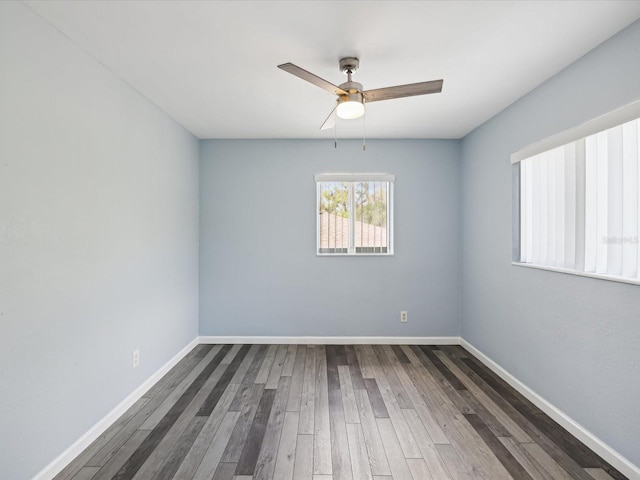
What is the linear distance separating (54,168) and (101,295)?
0.88m

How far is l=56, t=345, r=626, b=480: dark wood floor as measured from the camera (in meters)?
1.93

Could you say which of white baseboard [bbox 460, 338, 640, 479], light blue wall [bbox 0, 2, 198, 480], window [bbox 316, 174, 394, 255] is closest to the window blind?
white baseboard [bbox 460, 338, 640, 479]

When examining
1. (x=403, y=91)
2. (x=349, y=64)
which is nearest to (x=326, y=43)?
(x=349, y=64)

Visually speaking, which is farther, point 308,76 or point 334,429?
point 334,429

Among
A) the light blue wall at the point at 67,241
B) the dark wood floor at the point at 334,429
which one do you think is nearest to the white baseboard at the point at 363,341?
the dark wood floor at the point at 334,429

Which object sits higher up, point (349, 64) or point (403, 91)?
point (349, 64)

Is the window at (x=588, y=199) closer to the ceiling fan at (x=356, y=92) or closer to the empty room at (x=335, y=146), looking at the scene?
the empty room at (x=335, y=146)

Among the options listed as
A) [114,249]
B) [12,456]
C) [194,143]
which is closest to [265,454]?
[12,456]

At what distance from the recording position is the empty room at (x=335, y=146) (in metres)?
1.78

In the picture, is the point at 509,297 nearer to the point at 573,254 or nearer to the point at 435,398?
the point at 573,254

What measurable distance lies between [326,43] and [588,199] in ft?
6.42

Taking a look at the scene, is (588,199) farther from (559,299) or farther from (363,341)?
(363,341)

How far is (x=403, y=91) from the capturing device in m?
2.16

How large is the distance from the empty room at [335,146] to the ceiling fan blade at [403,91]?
0.07 feet
